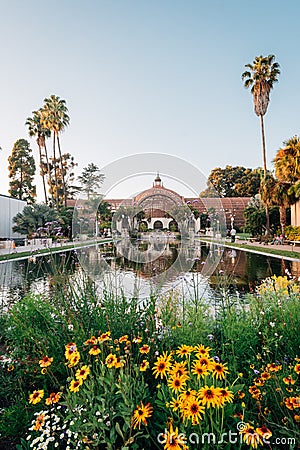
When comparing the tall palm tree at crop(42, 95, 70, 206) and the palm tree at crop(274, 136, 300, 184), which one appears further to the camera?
the tall palm tree at crop(42, 95, 70, 206)

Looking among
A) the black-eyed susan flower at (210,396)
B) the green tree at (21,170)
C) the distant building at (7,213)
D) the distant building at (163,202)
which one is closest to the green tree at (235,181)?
the green tree at (21,170)

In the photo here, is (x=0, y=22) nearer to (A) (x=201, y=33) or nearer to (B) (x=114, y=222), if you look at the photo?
(A) (x=201, y=33)

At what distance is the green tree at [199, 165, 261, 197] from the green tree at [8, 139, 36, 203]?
21.9 metres

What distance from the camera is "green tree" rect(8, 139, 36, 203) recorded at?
37.2m

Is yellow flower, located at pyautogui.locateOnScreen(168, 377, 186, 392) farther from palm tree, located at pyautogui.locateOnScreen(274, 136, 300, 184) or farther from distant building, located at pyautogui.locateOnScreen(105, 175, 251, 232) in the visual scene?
palm tree, located at pyautogui.locateOnScreen(274, 136, 300, 184)

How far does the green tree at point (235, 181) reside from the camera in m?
44.3

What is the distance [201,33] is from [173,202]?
5.43 m

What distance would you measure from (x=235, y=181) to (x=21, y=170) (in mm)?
25939

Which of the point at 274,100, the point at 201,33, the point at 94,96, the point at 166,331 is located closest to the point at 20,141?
the point at 274,100

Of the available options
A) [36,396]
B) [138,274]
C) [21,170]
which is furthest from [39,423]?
[21,170]

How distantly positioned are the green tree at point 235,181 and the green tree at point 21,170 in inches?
861

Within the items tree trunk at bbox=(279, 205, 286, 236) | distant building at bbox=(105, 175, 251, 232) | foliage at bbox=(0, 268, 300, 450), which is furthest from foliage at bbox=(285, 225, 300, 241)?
foliage at bbox=(0, 268, 300, 450)

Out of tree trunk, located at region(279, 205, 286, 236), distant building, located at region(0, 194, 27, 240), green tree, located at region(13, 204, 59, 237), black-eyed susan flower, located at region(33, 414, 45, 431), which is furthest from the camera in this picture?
distant building, located at region(0, 194, 27, 240)

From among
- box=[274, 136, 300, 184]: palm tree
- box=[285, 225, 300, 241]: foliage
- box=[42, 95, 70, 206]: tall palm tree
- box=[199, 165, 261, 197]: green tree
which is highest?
box=[42, 95, 70, 206]: tall palm tree
